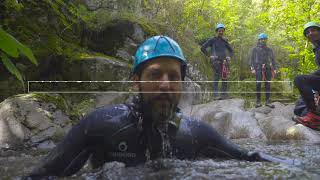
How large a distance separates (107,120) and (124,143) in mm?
225

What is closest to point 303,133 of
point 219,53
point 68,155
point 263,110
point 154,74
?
point 263,110

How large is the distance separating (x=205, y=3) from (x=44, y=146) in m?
10.9

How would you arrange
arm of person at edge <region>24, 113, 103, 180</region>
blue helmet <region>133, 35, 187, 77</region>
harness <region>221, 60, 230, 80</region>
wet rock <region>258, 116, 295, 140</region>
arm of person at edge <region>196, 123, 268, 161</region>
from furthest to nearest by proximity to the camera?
harness <region>221, 60, 230, 80</region>
wet rock <region>258, 116, 295, 140</region>
arm of person at edge <region>196, 123, 268, 161</region>
blue helmet <region>133, 35, 187, 77</region>
arm of person at edge <region>24, 113, 103, 180</region>

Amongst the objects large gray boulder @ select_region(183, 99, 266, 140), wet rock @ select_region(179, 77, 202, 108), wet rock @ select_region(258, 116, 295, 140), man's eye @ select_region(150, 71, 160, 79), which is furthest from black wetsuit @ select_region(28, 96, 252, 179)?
wet rock @ select_region(179, 77, 202, 108)

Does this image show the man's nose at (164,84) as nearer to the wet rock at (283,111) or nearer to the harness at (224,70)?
the wet rock at (283,111)

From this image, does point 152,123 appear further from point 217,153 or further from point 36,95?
point 36,95

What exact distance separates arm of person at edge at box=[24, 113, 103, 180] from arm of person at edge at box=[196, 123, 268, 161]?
975mm

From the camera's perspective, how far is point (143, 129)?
2916mm

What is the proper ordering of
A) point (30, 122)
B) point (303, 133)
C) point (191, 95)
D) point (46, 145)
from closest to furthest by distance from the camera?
point (46, 145)
point (30, 122)
point (303, 133)
point (191, 95)

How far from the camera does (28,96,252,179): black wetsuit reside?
2.64m

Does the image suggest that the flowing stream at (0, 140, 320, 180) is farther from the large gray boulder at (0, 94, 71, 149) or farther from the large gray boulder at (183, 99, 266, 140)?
the large gray boulder at (183, 99, 266, 140)

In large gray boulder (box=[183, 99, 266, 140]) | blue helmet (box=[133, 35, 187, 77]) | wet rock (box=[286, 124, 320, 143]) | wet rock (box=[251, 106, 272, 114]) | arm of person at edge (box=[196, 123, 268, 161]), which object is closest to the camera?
blue helmet (box=[133, 35, 187, 77])

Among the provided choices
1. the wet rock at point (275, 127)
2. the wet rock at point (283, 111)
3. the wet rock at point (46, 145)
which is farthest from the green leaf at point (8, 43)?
the wet rock at point (283, 111)

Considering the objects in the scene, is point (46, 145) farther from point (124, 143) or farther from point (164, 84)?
point (164, 84)
